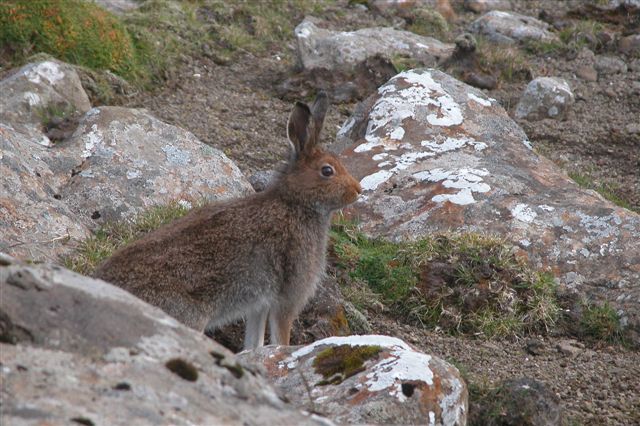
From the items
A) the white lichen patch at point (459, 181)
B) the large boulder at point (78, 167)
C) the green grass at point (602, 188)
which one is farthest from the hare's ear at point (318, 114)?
the green grass at point (602, 188)

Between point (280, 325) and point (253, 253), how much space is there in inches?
27.4

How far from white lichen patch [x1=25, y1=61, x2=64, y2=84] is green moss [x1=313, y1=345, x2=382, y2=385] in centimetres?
723

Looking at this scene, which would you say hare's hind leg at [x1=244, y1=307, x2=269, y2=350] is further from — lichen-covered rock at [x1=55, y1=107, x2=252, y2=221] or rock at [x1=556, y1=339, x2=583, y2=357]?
rock at [x1=556, y1=339, x2=583, y2=357]

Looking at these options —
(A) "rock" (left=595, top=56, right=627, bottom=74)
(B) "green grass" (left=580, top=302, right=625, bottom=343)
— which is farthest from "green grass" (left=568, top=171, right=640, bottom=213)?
(A) "rock" (left=595, top=56, right=627, bottom=74)

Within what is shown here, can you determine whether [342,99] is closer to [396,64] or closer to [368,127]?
[396,64]

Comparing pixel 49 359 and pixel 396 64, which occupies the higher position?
pixel 49 359

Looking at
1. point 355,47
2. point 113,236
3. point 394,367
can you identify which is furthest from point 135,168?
point 355,47

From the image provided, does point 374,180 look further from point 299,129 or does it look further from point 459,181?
point 299,129

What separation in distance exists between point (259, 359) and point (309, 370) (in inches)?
17.1

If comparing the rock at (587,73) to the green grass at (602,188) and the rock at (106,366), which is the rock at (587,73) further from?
the rock at (106,366)

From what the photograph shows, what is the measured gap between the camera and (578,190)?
467 inches

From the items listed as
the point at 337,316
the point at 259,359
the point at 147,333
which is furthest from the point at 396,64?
the point at 147,333

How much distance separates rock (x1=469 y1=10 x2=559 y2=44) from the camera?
18.5 m

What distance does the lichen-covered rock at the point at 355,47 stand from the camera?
52.7ft
